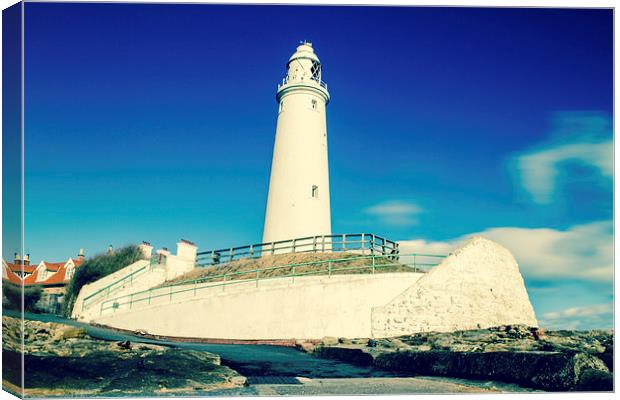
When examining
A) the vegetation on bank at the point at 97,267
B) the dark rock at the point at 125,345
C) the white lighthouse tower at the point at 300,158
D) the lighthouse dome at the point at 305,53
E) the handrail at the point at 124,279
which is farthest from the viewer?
the lighthouse dome at the point at 305,53

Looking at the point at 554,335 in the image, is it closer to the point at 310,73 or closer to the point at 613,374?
the point at 613,374

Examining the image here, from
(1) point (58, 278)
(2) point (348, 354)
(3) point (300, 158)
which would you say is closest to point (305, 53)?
(3) point (300, 158)

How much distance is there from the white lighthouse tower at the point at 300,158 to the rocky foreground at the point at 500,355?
9.13 meters

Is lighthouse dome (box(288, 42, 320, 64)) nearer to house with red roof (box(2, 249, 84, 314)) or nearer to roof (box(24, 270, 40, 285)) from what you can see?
house with red roof (box(2, 249, 84, 314))

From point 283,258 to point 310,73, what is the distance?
8.21 metres

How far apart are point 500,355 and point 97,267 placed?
593 inches

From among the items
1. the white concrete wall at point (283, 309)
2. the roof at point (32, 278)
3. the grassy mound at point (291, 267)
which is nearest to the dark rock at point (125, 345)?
the white concrete wall at point (283, 309)

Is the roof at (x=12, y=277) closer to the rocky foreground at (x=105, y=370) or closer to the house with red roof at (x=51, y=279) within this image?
the rocky foreground at (x=105, y=370)

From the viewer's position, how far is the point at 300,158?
82.4 feet

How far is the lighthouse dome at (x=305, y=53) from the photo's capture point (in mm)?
26625

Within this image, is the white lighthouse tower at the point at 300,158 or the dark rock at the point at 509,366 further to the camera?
the white lighthouse tower at the point at 300,158

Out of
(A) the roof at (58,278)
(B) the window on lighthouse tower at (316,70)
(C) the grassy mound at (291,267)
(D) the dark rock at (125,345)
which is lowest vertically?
(D) the dark rock at (125,345)

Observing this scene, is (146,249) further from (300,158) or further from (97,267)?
(300,158)

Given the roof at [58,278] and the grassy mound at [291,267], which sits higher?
the grassy mound at [291,267]
